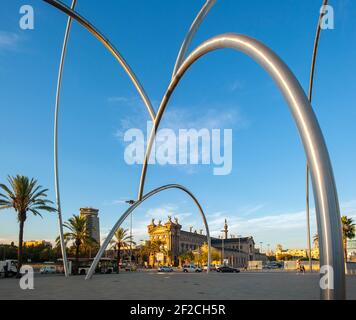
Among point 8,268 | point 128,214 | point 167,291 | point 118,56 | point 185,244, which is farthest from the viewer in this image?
point 185,244

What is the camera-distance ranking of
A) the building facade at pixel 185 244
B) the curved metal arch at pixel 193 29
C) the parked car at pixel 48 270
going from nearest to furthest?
the curved metal arch at pixel 193 29 → the parked car at pixel 48 270 → the building facade at pixel 185 244

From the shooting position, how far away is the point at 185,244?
13338 centimetres

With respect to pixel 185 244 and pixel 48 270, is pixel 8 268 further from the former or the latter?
pixel 185 244

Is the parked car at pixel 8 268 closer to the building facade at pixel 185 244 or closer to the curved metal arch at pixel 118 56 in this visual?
the curved metal arch at pixel 118 56

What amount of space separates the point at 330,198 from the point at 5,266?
37037mm

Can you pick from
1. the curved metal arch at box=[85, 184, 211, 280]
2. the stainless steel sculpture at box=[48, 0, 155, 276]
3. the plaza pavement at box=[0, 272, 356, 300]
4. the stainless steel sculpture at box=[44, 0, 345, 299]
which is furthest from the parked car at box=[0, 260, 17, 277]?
the stainless steel sculpture at box=[44, 0, 345, 299]

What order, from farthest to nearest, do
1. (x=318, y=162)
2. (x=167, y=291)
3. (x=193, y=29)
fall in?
(x=193, y=29), (x=167, y=291), (x=318, y=162)

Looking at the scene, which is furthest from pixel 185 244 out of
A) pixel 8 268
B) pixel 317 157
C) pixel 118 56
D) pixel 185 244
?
pixel 317 157

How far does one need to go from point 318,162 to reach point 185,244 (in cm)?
12901

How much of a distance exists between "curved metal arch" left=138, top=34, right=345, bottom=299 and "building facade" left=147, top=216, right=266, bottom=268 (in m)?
103

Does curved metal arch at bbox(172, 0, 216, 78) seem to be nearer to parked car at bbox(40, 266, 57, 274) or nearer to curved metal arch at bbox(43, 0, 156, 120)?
curved metal arch at bbox(43, 0, 156, 120)

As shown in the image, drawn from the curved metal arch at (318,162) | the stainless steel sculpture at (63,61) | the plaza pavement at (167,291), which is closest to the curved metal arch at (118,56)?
the stainless steel sculpture at (63,61)

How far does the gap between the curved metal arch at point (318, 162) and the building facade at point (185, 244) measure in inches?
4059

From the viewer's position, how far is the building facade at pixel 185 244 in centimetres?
12300
